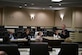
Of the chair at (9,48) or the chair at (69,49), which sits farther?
the chair at (69,49)

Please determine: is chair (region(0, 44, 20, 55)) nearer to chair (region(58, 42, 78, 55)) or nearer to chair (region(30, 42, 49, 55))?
chair (region(30, 42, 49, 55))

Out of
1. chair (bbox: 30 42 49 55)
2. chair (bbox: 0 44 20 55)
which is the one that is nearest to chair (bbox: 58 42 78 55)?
chair (bbox: 30 42 49 55)

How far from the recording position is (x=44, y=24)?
48.8ft

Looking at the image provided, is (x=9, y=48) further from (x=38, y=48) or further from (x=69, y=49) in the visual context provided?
(x=69, y=49)

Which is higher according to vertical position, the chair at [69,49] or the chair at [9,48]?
the chair at [9,48]

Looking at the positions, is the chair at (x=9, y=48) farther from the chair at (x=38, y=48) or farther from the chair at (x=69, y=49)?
the chair at (x=69, y=49)

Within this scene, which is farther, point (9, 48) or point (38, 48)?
point (38, 48)

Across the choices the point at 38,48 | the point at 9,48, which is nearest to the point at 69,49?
the point at 38,48

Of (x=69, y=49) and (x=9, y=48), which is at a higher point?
(x=9, y=48)

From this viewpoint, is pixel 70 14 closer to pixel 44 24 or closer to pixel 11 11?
pixel 44 24

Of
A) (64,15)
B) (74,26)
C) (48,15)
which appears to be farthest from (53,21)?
(74,26)

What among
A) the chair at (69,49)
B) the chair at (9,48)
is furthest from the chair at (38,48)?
the chair at (9,48)

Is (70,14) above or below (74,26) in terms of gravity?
above

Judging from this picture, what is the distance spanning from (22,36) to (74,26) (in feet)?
16.9
